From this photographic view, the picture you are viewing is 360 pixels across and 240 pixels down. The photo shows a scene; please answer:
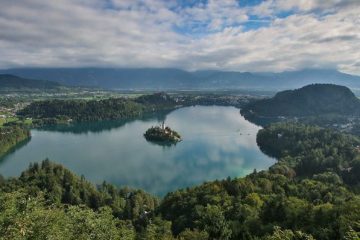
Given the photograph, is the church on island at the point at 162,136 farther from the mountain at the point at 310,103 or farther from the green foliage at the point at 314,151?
the mountain at the point at 310,103

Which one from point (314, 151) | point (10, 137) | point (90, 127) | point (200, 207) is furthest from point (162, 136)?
point (200, 207)

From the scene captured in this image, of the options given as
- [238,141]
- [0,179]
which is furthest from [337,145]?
[0,179]

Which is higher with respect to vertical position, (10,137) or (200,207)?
(200,207)

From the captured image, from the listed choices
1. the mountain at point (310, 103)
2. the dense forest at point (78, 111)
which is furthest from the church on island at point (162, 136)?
the mountain at point (310, 103)

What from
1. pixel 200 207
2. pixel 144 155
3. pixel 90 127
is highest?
pixel 200 207

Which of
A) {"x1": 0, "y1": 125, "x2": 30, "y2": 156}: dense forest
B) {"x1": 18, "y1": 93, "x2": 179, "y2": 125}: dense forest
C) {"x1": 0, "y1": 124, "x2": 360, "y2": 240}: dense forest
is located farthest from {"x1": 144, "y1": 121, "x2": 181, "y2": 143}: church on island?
{"x1": 18, "y1": 93, "x2": 179, "y2": 125}: dense forest

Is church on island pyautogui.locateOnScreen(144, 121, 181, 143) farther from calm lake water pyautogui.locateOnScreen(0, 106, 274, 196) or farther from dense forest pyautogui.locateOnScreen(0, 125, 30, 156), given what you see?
dense forest pyautogui.locateOnScreen(0, 125, 30, 156)

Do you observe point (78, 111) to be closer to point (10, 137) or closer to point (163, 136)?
point (10, 137)
